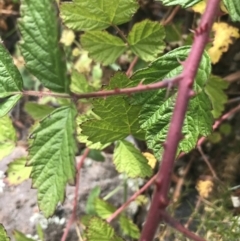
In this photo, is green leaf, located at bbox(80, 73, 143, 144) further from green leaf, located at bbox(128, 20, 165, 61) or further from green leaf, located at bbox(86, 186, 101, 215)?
green leaf, located at bbox(86, 186, 101, 215)

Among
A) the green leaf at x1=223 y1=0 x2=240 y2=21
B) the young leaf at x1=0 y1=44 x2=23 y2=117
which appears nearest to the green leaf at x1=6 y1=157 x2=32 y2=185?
the young leaf at x1=0 y1=44 x2=23 y2=117

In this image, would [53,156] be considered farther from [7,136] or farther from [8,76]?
[7,136]

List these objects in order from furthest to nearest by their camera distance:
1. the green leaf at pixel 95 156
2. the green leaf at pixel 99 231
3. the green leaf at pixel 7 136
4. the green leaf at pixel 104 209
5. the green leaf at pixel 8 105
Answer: the green leaf at pixel 95 156 → the green leaf at pixel 104 209 → the green leaf at pixel 7 136 → the green leaf at pixel 99 231 → the green leaf at pixel 8 105

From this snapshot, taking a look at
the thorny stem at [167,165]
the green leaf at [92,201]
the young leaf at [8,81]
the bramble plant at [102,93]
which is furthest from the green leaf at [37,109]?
the thorny stem at [167,165]

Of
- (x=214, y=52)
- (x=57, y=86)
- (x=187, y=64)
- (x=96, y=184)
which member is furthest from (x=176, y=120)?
(x=96, y=184)

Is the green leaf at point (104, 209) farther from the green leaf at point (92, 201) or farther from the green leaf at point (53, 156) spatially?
the green leaf at point (53, 156)
